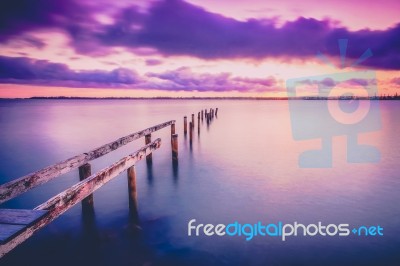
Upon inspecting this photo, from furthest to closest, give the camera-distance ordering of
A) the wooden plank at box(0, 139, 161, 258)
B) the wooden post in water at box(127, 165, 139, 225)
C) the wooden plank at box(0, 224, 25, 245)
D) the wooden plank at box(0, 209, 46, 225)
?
the wooden post in water at box(127, 165, 139, 225)
the wooden plank at box(0, 209, 46, 225)
the wooden plank at box(0, 139, 161, 258)
the wooden plank at box(0, 224, 25, 245)

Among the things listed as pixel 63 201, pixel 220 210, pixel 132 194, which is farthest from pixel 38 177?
pixel 220 210

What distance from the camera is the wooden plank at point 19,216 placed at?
2381 millimetres

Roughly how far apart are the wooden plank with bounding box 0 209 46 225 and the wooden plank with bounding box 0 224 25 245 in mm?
50

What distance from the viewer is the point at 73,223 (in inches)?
219

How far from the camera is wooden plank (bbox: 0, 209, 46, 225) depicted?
238cm

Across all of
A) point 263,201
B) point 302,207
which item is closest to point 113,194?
point 263,201

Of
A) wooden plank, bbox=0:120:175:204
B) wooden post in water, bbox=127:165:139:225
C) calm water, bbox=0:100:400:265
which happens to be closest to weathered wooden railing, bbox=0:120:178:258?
wooden plank, bbox=0:120:175:204

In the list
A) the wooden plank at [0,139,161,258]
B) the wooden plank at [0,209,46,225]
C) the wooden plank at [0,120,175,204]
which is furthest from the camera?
the wooden plank at [0,120,175,204]

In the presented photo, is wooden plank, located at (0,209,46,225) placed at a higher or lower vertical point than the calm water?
higher

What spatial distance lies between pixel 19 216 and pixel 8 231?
262 millimetres

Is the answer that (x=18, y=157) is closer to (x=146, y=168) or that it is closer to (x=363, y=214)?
(x=146, y=168)

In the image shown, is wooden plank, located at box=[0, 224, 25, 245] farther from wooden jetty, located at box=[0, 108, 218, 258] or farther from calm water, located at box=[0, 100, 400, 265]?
calm water, located at box=[0, 100, 400, 265]

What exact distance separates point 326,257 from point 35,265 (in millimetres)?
4728

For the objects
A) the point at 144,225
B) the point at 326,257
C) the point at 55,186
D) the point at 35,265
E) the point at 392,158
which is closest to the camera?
the point at 35,265
